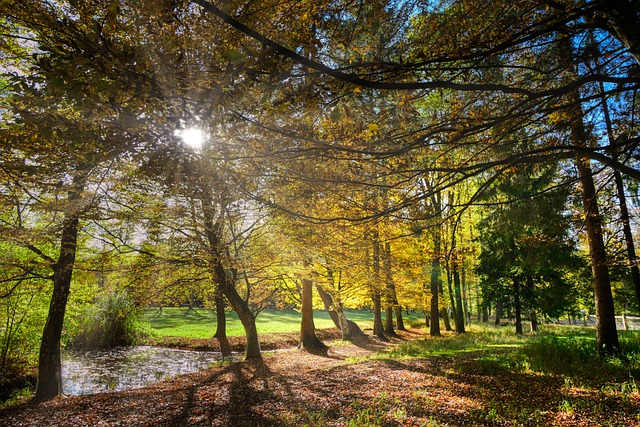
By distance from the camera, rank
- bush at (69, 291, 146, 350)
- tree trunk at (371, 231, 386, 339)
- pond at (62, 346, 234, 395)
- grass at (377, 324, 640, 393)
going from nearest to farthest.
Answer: grass at (377, 324, 640, 393) → pond at (62, 346, 234, 395) → tree trunk at (371, 231, 386, 339) → bush at (69, 291, 146, 350)

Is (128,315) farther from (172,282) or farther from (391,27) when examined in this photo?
(391,27)

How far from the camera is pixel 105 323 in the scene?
17297 millimetres

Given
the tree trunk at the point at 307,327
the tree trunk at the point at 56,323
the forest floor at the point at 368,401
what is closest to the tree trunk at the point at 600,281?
the forest floor at the point at 368,401

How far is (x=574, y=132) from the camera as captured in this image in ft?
24.1

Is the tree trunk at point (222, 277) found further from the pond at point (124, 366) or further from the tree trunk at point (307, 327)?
the tree trunk at point (307, 327)

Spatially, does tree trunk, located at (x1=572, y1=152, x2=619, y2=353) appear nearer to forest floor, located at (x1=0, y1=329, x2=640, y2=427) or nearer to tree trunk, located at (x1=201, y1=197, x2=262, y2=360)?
forest floor, located at (x1=0, y1=329, x2=640, y2=427)

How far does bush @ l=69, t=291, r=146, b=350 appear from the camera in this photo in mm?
16828

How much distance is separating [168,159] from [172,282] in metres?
9.14

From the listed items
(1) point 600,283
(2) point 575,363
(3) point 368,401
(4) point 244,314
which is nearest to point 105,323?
(4) point 244,314

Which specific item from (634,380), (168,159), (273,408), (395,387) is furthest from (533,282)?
(168,159)

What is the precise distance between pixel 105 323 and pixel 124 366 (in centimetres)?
502

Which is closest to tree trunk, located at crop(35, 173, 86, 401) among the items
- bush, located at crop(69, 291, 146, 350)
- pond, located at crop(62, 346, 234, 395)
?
pond, located at crop(62, 346, 234, 395)

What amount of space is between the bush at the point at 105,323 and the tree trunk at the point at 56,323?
7.43m

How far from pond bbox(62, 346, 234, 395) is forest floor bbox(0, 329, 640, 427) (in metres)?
2.29
